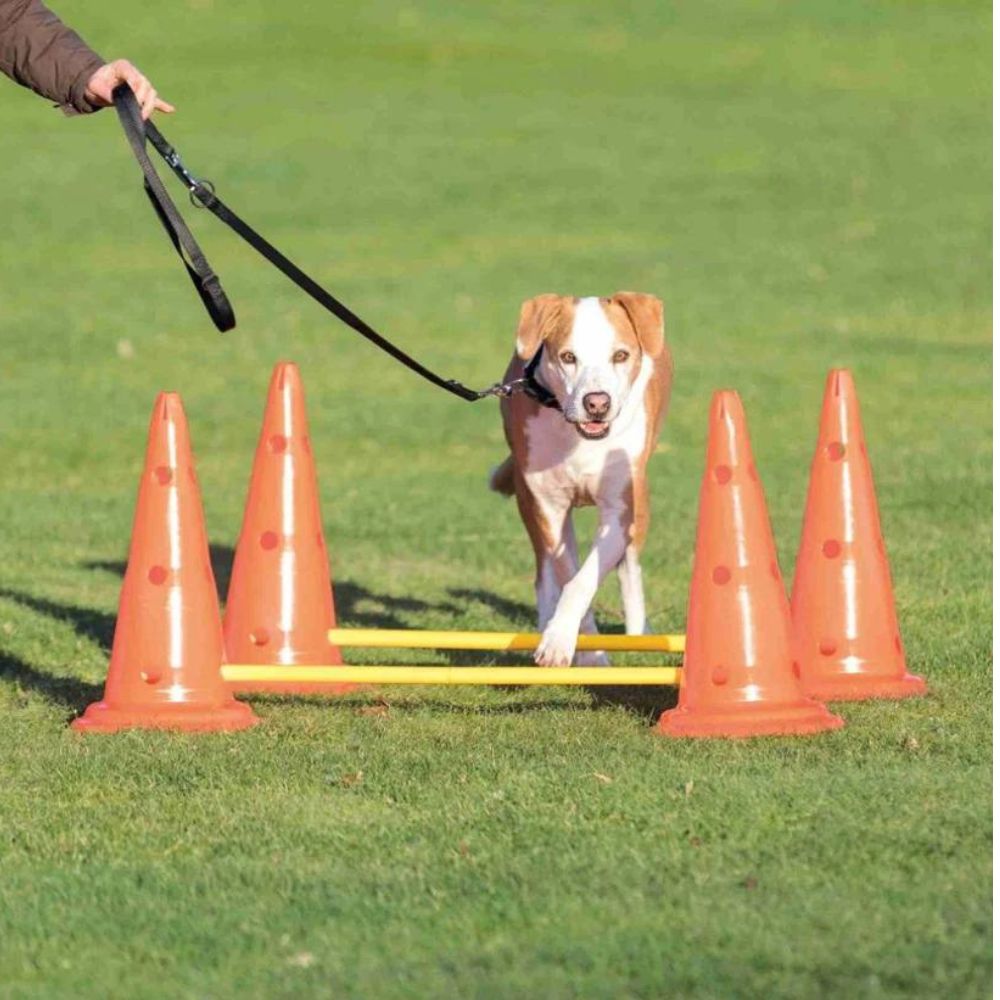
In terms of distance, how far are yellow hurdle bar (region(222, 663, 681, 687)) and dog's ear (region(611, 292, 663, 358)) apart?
131 centimetres

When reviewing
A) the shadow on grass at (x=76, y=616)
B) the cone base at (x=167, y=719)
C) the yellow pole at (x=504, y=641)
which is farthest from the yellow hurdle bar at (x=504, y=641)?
the shadow on grass at (x=76, y=616)

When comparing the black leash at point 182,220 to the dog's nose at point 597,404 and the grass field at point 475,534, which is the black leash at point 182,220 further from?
the grass field at point 475,534

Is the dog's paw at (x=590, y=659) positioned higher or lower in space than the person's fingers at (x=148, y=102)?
lower

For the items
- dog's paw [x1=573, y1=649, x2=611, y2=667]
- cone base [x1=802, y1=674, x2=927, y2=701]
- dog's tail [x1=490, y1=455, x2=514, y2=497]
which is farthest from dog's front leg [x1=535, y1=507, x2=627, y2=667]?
dog's tail [x1=490, y1=455, x2=514, y2=497]

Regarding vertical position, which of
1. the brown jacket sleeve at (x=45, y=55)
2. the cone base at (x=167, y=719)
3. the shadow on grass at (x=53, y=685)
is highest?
the brown jacket sleeve at (x=45, y=55)

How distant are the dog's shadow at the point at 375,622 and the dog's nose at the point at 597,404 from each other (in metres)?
0.97

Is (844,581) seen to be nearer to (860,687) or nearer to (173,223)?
(860,687)

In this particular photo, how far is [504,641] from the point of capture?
784cm

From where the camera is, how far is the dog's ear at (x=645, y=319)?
8109 mm

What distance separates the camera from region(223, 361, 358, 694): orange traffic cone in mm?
8461

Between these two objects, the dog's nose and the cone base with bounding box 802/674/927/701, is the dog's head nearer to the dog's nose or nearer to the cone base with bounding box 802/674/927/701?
the dog's nose

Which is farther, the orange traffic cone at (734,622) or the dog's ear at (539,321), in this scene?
the dog's ear at (539,321)

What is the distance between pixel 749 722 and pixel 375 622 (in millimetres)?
3035

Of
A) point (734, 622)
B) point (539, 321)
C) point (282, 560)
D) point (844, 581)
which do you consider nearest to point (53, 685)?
point (282, 560)
